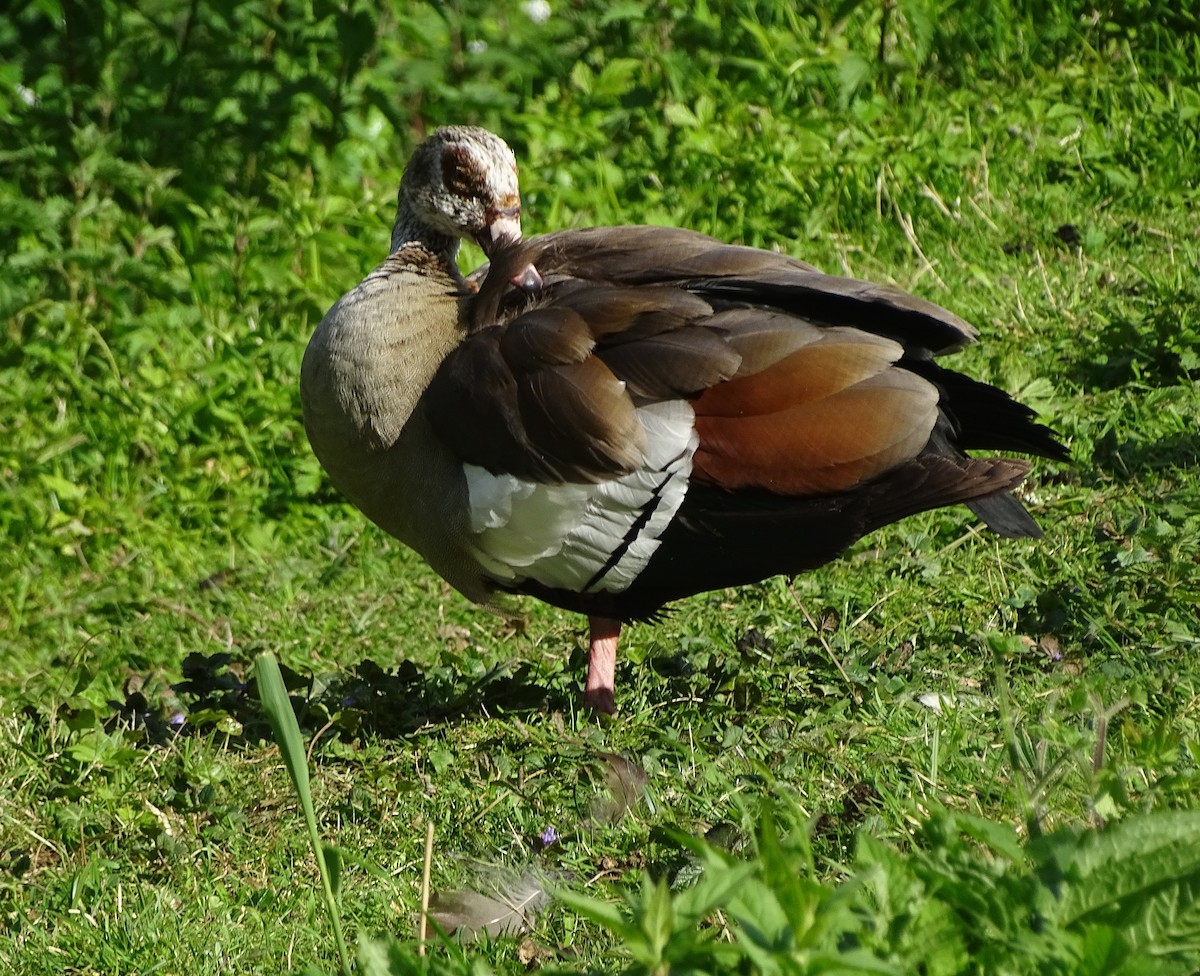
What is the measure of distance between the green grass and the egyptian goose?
31 cm

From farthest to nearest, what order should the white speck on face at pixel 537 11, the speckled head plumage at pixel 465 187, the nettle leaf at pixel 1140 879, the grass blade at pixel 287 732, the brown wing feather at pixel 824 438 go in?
1. the white speck on face at pixel 537 11
2. the speckled head plumage at pixel 465 187
3. the brown wing feather at pixel 824 438
4. the grass blade at pixel 287 732
5. the nettle leaf at pixel 1140 879

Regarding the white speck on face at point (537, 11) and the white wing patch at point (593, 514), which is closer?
the white wing patch at point (593, 514)

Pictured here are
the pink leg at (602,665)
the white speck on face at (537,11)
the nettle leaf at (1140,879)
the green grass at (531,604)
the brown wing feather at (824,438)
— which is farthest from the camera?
the white speck on face at (537,11)

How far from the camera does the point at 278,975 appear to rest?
8.75 feet

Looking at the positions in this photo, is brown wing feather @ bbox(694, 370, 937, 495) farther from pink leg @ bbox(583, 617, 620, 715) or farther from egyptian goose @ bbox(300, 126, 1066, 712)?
pink leg @ bbox(583, 617, 620, 715)

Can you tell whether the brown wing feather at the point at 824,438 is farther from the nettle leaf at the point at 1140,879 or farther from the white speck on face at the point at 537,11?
the white speck on face at the point at 537,11

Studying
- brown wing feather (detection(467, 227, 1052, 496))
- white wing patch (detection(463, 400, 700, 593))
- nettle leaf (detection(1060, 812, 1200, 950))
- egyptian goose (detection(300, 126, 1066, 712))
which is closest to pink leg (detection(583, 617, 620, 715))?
egyptian goose (detection(300, 126, 1066, 712))

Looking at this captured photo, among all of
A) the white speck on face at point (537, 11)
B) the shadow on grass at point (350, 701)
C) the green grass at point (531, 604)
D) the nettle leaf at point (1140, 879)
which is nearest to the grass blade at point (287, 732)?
the green grass at point (531, 604)

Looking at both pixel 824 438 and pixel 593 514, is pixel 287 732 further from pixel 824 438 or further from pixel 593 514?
pixel 824 438

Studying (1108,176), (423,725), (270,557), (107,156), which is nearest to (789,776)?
(423,725)

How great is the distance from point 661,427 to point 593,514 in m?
0.27

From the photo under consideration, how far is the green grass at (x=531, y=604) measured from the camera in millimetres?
2936

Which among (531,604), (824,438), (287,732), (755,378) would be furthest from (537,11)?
(287,732)

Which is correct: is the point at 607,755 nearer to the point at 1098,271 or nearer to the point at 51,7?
the point at 1098,271
